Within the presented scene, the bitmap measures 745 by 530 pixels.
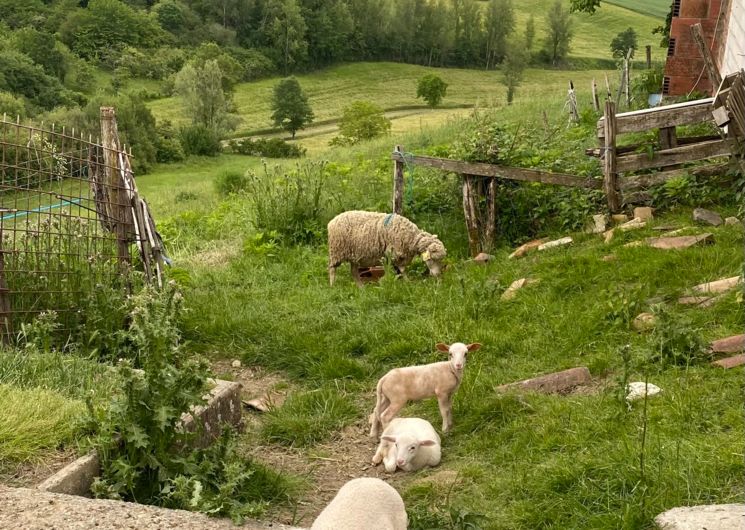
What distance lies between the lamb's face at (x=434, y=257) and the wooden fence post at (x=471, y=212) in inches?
35.0

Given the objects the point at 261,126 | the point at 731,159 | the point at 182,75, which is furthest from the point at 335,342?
the point at 182,75

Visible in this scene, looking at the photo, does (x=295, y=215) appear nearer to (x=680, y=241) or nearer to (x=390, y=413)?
(x=680, y=241)

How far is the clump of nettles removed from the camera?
4.55 metres

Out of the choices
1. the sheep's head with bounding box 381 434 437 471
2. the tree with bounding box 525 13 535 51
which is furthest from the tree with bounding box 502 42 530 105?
the sheep's head with bounding box 381 434 437 471

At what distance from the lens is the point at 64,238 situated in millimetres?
8016

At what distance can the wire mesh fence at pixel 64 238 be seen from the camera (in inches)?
280

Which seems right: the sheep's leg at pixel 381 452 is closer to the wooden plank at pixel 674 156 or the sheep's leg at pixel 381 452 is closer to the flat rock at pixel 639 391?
the flat rock at pixel 639 391

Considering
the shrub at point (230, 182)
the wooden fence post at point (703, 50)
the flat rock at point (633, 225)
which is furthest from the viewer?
the shrub at point (230, 182)

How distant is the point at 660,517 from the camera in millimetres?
3949

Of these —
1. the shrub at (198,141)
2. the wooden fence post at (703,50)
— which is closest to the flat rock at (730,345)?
the wooden fence post at (703,50)

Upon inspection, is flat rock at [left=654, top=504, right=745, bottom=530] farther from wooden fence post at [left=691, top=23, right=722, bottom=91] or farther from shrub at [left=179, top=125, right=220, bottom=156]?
shrub at [left=179, top=125, right=220, bottom=156]

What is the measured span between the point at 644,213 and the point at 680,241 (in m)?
1.45

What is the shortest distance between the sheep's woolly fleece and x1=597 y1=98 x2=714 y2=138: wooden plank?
120 inches

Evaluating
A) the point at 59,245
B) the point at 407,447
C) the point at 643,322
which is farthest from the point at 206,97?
the point at 407,447
